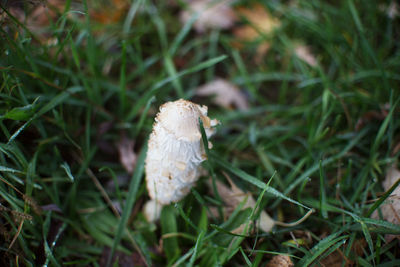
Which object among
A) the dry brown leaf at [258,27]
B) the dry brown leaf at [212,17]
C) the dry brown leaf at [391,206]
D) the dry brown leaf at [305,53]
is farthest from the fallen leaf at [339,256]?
the dry brown leaf at [212,17]

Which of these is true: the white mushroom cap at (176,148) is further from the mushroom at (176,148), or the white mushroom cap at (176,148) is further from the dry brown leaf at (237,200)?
the dry brown leaf at (237,200)

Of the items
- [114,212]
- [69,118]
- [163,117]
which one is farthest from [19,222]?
[163,117]

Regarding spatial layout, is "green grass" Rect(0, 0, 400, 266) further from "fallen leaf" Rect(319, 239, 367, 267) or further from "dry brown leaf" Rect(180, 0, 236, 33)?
"dry brown leaf" Rect(180, 0, 236, 33)

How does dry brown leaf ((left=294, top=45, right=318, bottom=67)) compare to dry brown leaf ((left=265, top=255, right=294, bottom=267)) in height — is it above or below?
above

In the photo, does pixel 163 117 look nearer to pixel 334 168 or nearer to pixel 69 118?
pixel 69 118

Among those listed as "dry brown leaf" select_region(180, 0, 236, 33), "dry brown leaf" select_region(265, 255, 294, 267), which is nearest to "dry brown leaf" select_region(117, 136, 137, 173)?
"dry brown leaf" select_region(265, 255, 294, 267)
